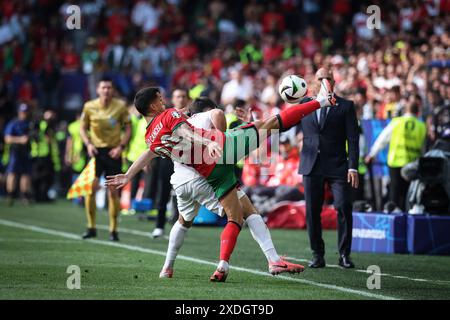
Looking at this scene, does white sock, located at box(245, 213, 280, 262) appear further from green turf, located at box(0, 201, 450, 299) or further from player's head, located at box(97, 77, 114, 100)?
player's head, located at box(97, 77, 114, 100)

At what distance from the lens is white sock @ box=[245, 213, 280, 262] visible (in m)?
9.83

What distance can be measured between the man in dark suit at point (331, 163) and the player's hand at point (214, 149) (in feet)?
8.78

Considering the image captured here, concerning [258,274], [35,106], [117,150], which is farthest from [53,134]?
[258,274]

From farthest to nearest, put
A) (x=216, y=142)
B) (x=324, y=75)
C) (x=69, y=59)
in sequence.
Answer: (x=69, y=59) < (x=324, y=75) < (x=216, y=142)

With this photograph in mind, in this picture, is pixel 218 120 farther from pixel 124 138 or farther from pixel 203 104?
pixel 124 138

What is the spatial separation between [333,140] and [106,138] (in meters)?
4.38

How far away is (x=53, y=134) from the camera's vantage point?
2616cm

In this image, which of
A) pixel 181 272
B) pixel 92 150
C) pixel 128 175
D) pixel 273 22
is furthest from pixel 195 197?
pixel 273 22

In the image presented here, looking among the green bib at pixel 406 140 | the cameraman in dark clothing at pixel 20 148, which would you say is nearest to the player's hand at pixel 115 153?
the green bib at pixel 406 140

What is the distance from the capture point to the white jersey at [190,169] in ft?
32.8

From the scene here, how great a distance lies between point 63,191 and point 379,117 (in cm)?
1215

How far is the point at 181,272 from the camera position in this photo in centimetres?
1070

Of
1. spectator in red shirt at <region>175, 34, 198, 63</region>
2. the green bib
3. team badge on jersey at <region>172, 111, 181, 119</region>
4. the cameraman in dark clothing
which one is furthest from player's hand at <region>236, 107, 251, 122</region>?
spectator in red shirt at <region>175, 34, 198, 63</region>

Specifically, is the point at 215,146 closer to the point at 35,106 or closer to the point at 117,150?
the point at 117,150
